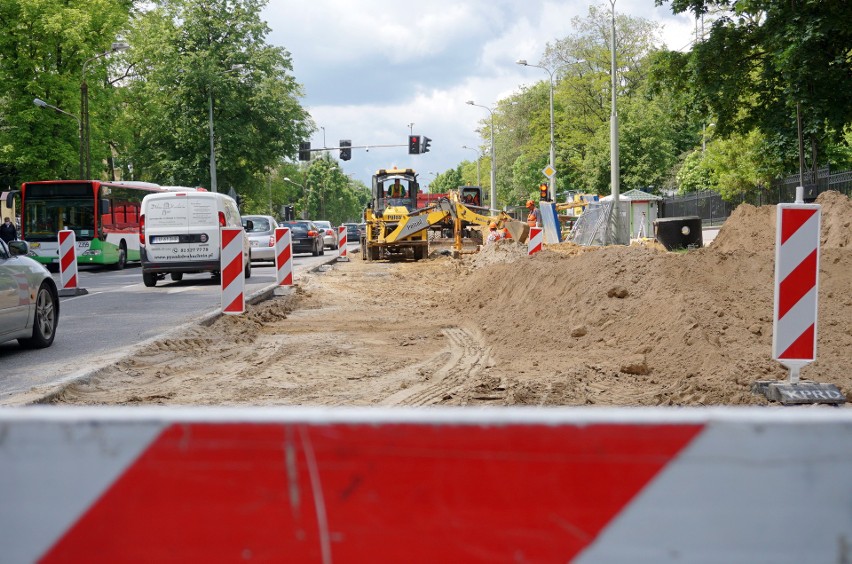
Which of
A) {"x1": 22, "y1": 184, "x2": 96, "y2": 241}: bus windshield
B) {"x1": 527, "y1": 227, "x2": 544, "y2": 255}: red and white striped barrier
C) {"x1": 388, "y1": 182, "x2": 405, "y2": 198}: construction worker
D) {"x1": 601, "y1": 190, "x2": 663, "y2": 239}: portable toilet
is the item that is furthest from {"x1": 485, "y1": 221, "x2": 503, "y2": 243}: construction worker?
{"x1": 601, "y1": 190, "x2": 663, "y2": 239}: portable toilet

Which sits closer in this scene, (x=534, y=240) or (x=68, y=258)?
(x=68, y=258)

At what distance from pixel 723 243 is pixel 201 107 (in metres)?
41.9

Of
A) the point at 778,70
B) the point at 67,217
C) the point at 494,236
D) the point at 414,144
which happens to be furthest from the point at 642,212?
the point at 67,217

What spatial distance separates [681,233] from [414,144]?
2638 cm

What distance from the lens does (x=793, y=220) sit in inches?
278

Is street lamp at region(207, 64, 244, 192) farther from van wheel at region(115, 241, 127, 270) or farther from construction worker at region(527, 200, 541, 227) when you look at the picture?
construction worker at region(527, 200, 541, 227)

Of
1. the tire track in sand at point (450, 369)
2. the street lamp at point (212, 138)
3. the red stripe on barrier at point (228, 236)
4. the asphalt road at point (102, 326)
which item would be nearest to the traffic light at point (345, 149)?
the street lamp at point (212, 138)

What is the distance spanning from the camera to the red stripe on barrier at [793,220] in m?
7.03

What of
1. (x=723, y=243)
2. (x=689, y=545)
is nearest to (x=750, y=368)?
(x=689, y=545)

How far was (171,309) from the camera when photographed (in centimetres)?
1579

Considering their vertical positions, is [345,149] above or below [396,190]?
above

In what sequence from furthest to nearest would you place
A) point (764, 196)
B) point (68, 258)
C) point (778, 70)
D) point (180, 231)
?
point (764, 196) → point (778, 70) → point (180, 231) → point (68, 258)

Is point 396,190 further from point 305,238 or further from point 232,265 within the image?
point 232,265

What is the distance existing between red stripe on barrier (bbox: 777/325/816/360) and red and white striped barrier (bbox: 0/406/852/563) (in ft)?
19.0
